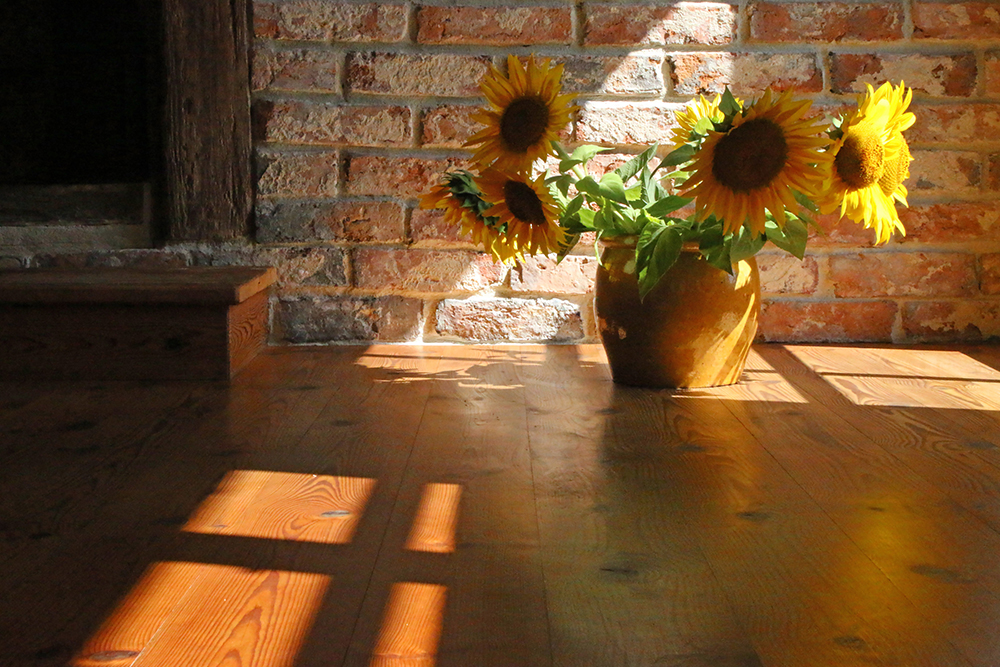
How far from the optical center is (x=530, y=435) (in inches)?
51.4

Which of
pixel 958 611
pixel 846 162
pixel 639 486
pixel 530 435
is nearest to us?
pixel 958 611

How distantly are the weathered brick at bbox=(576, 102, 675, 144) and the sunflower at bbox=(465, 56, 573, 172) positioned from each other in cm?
49

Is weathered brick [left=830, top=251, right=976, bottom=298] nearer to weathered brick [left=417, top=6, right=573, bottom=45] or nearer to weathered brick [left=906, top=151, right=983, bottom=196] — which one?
weathered brick [left=906, top=151, right=983, bottom=196]

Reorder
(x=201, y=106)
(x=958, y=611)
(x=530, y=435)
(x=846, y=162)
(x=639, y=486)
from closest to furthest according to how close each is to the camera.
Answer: (x=958, y=611) → (x=639, y=486) → (x=530, y=435) → (x=846, y=162) → (x=201, y=106)

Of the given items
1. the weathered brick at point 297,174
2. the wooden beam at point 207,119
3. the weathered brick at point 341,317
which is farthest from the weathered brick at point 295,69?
the weathered brick at point 341,317

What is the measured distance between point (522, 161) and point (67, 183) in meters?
1.04

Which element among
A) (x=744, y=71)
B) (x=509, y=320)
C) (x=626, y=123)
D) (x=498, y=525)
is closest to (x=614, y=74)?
(x=626, y=123)

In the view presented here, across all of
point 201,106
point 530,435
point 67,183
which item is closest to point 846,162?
point 530,435

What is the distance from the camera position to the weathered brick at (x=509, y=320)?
202 cm

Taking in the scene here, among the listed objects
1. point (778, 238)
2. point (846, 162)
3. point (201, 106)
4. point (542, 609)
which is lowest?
point (542, 609)

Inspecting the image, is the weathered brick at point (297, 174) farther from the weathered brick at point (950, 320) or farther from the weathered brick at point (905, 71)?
the weathered brick at point (950, 320)

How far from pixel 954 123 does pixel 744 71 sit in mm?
443

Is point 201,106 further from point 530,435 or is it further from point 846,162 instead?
point 846,162

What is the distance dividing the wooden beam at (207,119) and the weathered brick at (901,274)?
1.23m
